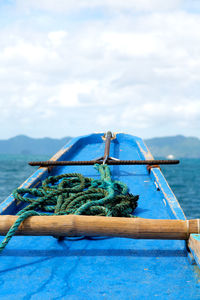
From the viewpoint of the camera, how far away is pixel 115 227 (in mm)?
2197

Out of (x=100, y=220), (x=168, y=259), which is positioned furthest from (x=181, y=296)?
(x=100, y=220)

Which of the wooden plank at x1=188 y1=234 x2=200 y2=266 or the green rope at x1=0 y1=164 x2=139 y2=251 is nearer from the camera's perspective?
the wooden plank at x1=188 y1=234 x2=200 y2=266

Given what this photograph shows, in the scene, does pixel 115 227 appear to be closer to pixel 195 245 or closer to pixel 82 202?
pixel 195 245

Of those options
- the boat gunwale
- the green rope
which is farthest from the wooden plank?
the green rope

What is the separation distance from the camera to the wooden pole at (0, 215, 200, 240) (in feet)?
7.16

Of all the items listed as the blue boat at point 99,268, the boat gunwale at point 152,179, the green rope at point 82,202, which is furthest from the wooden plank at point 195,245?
the green rope at point 82,202

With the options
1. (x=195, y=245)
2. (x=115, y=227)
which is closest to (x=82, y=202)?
(x=115, y=227)

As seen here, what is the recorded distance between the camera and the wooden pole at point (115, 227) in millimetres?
2184

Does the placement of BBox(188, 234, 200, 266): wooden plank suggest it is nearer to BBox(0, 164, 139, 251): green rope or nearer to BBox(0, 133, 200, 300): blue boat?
BBox(0, 133, 200, 300): blue boat

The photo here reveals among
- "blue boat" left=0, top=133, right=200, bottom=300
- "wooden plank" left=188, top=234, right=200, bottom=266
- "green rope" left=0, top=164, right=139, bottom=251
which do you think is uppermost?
"green rope" left=0, top=164, right=139, bottom=251

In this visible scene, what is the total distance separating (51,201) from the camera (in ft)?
10.1

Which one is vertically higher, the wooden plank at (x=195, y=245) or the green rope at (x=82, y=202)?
the green rope at (x=82, y=202)

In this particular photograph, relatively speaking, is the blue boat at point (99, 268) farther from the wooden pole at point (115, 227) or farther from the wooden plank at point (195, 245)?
the wooden pole at point (115, 227)

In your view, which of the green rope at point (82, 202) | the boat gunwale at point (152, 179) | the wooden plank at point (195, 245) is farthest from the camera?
the boat gunwale at point (152, 179)
